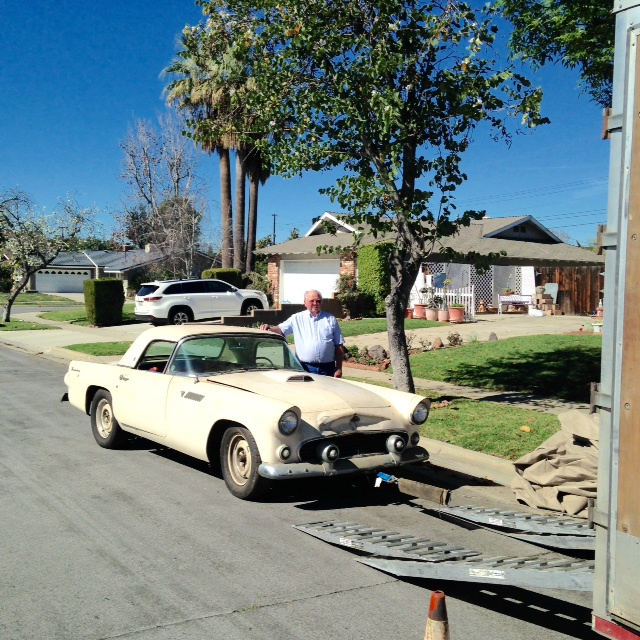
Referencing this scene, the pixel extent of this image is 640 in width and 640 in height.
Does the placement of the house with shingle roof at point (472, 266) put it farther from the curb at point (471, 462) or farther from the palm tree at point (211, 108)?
the curb at point (471, 462)

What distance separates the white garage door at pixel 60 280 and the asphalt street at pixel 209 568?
65758 mm

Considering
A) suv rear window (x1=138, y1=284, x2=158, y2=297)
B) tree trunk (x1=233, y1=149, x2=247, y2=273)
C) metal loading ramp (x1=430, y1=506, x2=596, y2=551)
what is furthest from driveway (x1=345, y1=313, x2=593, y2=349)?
tree trunk (x1=233, y1=149, x2=247, y2=273)

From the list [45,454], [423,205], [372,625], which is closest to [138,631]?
[372,625]

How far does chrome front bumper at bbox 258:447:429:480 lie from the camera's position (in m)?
5.57

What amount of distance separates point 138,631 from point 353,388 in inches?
133

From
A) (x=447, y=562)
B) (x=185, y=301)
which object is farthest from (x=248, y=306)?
(x=447, y=562)

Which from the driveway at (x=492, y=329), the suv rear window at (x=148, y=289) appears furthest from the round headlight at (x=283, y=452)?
the suv rear window at (x=148, y=289)

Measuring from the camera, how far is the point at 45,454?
25.3ft

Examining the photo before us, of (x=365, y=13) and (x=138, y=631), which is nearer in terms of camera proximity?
(x=138, y=631)

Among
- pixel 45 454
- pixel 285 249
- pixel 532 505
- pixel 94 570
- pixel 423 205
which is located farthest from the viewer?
pixel 285 249

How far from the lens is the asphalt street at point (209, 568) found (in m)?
3.87

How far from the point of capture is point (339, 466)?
579 centimetres

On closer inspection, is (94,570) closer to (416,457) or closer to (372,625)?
(372,625)

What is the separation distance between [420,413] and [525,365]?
740cm
